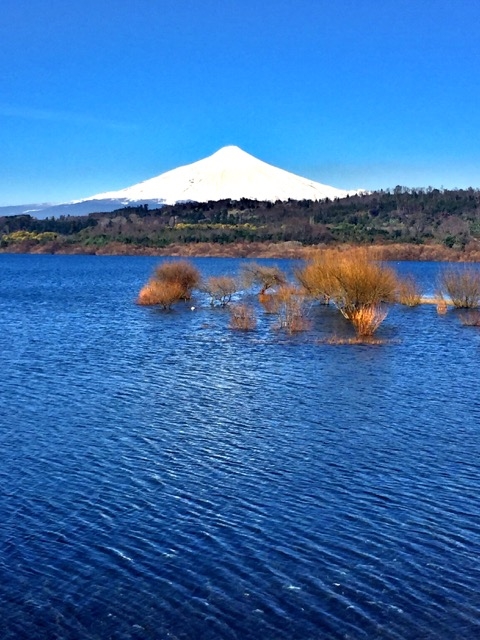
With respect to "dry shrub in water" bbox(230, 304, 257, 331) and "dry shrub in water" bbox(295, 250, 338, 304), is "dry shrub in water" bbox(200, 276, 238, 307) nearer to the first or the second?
"dry shrub in water" bbox(295, 250, 338, 304)

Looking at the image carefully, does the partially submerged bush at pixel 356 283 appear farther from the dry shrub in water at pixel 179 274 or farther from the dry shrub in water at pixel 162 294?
the dry shrub in water at pixel 179 274

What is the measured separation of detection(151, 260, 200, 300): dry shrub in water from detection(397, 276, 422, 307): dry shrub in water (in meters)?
10.6

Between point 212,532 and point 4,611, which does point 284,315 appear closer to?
point 212,532

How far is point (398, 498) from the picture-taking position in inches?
420

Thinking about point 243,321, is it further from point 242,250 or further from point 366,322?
point 242,250

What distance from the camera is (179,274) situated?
137 ft

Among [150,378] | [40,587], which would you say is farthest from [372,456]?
[150,378]

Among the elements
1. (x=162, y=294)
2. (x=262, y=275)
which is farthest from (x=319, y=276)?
(x=162, y=294)

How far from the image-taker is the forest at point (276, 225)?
11994cm

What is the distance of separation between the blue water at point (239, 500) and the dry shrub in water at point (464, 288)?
18.4 meters

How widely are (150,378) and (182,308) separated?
20.6 m

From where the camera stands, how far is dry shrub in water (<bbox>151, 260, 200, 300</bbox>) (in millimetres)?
41606

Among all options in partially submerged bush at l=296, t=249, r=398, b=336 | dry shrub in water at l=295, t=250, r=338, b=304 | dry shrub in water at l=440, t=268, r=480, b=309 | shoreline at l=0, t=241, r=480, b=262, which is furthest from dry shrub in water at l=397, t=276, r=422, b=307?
shoreline at l=0, t=241, r=480, b=262

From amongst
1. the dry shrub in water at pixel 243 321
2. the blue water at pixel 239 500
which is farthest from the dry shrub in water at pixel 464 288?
the blue water at pixel 239 500
